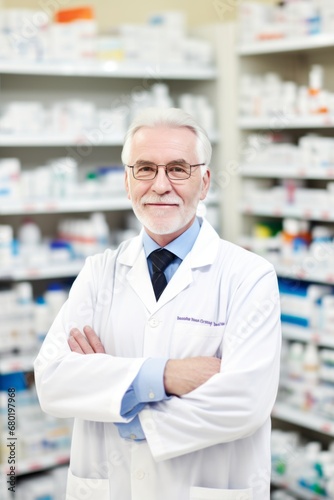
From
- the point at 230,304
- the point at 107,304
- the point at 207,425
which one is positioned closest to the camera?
the point at 207,425

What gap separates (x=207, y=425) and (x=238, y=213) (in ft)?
9.28

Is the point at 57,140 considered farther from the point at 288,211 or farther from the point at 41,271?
the point at 288,211

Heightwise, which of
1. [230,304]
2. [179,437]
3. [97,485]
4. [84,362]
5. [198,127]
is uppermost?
[198,127]

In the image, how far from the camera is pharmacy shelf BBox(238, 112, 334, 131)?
12.7 ft

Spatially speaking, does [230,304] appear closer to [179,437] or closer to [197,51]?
[179,437]

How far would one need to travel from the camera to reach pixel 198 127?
191cm

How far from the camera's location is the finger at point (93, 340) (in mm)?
1940

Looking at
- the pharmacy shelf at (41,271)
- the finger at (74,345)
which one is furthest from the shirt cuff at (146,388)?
the pharmacy shelf at (41,271)

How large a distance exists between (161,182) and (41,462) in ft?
8.70

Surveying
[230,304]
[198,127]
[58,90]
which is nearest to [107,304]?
[230,304]

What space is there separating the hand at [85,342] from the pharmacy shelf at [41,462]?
2282 mm

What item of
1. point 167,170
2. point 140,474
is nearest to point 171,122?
point 167,170

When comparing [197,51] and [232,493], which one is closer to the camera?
[232,493]

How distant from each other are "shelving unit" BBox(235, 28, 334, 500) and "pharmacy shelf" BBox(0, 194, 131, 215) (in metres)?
0.72
